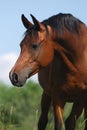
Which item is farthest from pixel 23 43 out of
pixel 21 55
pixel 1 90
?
pixel 1 90

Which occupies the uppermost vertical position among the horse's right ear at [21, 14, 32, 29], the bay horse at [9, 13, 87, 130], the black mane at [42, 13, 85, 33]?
the horse's right ear at [21, 14, 32, 29]

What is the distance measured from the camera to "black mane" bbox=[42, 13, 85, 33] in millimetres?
7055

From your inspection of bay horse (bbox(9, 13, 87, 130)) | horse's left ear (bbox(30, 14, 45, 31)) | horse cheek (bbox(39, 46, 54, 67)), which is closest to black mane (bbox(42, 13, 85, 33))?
bay horse (bbox(9, 13, 87, 130))

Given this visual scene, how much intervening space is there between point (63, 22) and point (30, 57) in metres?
0.76

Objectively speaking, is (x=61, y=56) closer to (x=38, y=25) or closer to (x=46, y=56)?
(x=46, y=56)

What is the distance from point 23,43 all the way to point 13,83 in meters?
0.53

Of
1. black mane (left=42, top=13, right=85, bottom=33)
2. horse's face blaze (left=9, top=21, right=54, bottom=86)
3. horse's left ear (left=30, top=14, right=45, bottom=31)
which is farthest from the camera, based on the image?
black mane (left=42, top=13, right=85, bottom=33)

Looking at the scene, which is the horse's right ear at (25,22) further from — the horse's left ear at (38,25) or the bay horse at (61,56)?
the horse's left ear at (38,25)

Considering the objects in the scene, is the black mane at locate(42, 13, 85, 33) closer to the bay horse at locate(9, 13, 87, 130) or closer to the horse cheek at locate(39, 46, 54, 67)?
the bay horse at locate(9, 13, 87, 130)

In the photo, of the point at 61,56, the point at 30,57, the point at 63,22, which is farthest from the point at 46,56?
the point at 63,22

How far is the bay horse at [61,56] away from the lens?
6.80 m

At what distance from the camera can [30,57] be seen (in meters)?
6.68

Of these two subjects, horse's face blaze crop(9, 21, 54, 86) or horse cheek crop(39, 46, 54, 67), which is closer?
horse's face blaze crop(9, 21, 54, 86)

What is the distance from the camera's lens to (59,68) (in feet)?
23.6
